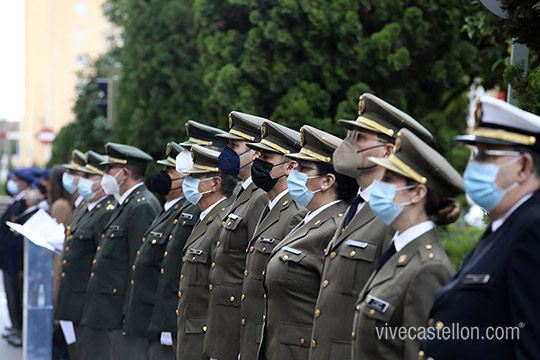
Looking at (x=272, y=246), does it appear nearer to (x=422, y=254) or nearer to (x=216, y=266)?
(x=216, y=266)

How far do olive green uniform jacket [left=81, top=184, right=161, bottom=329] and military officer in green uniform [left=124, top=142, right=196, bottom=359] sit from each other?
441 mm

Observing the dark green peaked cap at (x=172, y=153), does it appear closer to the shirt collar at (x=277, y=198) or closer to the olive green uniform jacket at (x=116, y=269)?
the olive green uniform jacket at (x=116, y=269)

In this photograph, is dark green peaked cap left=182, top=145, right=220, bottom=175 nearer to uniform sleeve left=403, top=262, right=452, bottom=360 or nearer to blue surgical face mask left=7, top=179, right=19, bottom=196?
uniform sleeve left=403, top=262, right=452, bottom=360

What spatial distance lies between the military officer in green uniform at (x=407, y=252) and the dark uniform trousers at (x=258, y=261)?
1733 mm

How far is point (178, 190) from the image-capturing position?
7.81 meters

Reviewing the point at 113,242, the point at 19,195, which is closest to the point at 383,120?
the point at 113,242

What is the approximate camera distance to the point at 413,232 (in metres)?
4.09

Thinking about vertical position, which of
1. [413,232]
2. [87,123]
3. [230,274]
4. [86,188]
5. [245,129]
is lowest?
[87,123]

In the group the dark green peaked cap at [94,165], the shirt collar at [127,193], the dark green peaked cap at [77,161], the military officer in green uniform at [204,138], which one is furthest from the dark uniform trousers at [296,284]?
the dark green peaked cap at [77,161]

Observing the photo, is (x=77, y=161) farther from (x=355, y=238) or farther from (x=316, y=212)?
(x=355, y=238)

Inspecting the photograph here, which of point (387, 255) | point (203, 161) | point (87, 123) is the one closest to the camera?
point (387, 255)

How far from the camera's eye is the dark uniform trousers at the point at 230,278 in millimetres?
6363

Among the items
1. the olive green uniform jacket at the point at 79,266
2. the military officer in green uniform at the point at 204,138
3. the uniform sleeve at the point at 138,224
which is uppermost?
the military officer in green uniform at the point at 204,138

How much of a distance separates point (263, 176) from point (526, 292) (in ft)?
9.92
